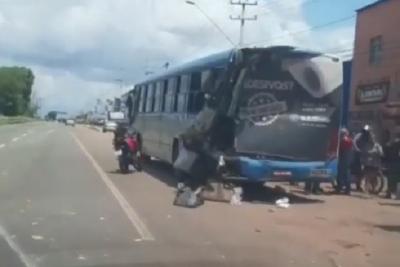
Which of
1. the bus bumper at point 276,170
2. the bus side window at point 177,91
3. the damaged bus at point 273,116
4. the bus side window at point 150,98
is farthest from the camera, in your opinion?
the bus side window at point 150,98

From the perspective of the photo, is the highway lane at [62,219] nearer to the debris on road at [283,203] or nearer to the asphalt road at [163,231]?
the asphalt road at [163,231]

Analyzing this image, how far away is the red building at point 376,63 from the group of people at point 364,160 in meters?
14.7

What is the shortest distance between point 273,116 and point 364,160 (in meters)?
4.59

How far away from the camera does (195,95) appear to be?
1931 centimetres

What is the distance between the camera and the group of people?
1952cm

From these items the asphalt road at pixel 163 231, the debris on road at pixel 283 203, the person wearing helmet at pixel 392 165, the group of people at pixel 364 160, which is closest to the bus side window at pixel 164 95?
the asphalt road at pixel 163 231

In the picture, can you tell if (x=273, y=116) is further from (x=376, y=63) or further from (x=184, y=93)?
(x=376, y=63)

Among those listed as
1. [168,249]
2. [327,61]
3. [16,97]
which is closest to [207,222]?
[168,249]

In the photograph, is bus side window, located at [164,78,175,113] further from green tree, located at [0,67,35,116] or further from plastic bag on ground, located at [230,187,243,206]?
green tree, located at [0,67,35,116]

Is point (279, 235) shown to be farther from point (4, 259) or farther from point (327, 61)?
point (327, 61)

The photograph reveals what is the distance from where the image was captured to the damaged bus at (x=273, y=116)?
16.8 meters

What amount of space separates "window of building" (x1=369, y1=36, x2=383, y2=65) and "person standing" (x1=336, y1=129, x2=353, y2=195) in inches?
815

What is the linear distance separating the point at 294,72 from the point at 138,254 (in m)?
8.41

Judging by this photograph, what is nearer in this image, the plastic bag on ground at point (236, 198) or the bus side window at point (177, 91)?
the plastic bag on ground at point (236, 198)
